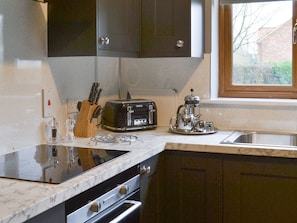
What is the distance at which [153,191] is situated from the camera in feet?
7.81

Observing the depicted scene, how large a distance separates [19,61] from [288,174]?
1.37m

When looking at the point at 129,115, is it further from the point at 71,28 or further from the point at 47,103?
the point at 71,28

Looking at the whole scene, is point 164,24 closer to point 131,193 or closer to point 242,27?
point 242,27

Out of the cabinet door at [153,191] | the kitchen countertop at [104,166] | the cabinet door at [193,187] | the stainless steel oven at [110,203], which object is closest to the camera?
the kitchen countertop at [104,166]

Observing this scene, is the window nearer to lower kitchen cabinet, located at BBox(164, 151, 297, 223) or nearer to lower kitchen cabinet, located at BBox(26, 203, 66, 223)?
lower kitchen cabinet, located at BBox(164, 151, 297, 223)

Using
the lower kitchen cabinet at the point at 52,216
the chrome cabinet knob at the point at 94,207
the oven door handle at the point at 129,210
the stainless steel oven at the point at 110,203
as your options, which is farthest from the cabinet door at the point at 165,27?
the lower kitchen cabinet at the point at 52,216

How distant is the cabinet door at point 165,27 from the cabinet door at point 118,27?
6 centimetres

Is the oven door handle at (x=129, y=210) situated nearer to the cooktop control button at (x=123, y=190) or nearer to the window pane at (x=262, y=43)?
the cooktop control button at (x=123, y=190)

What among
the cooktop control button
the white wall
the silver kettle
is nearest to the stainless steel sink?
the white wall

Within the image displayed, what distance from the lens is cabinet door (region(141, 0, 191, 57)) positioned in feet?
8.73

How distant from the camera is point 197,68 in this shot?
2.97m

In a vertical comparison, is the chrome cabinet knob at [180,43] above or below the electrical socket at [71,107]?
above

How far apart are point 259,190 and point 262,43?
1078mm

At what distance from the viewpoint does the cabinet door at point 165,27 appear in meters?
2.66
